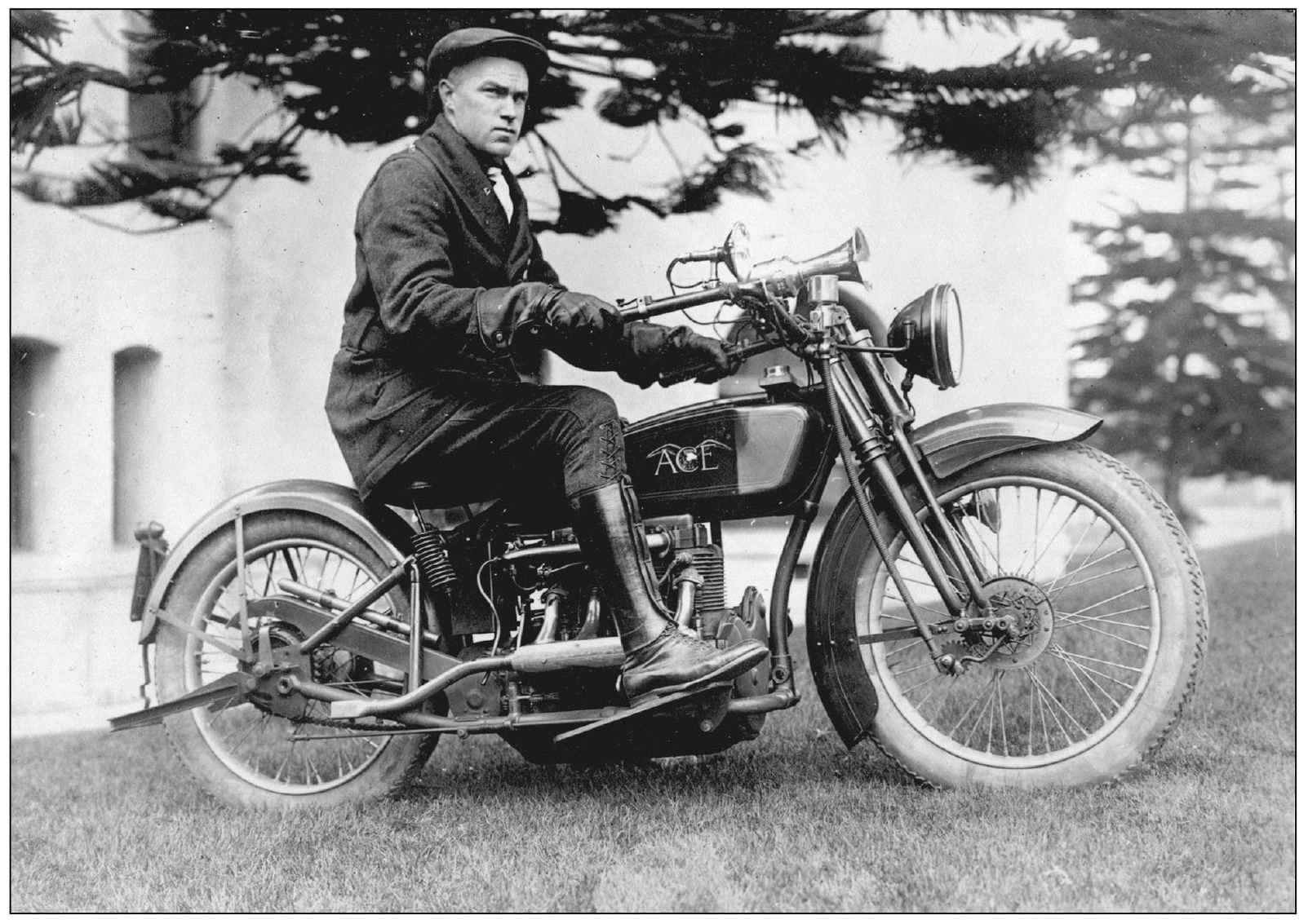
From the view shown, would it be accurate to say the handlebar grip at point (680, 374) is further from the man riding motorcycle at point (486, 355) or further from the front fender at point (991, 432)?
the front fender at point (991, 432)

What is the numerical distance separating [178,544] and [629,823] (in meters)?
A: 1.69

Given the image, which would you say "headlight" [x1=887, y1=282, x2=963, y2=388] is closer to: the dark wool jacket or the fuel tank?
the fuel tank

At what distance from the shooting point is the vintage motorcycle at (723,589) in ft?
9.66

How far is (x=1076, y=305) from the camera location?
8.55m

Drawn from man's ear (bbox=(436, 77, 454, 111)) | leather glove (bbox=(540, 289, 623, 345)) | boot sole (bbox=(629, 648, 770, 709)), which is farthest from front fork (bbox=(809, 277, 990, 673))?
man's ear (bbox=(436, 77, 454, 111))

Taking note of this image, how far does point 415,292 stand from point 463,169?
51 cm

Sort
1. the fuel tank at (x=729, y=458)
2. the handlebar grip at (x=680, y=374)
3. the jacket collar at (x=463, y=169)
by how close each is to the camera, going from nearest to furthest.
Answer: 1. the fuel tank at (x=729, y=458)
2. the jacket collar at (x=463, y=169)
3. the handlebar grip at (x=680, y=374)

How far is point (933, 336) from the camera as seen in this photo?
9.95 feet

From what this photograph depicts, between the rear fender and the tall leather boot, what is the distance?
0.31 meters

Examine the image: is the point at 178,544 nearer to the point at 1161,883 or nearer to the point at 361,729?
the point at 361,729

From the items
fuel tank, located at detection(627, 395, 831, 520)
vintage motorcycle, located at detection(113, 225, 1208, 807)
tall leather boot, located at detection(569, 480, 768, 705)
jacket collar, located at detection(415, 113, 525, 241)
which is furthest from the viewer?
jacket collar, located at detection(415, 113, 525, 241)

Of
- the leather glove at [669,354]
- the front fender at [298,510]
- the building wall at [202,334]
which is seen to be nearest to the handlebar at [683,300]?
the leather glove at [669,354]

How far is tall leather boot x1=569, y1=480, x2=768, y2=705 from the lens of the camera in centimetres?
283

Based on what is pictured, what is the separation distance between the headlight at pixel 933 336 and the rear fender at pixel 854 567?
0.15 metres
